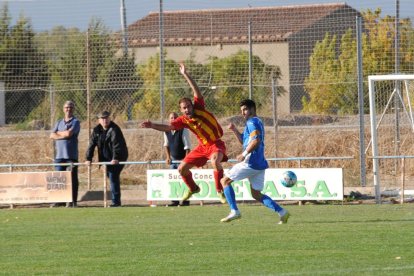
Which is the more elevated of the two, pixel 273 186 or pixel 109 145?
pixel 109 145

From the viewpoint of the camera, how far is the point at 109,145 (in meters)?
21.9

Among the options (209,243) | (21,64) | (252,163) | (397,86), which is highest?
(21,64)

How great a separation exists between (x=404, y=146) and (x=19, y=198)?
896 cm

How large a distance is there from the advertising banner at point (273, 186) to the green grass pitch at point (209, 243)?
2012 mm

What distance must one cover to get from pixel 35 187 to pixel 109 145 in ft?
5.96

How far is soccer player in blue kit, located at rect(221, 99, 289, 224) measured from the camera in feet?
48.5

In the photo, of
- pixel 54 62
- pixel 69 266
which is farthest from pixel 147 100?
pixel 69 266

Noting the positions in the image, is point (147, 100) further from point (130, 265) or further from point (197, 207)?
point (130, 265)

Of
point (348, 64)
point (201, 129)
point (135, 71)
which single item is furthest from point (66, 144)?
point (348, 64)

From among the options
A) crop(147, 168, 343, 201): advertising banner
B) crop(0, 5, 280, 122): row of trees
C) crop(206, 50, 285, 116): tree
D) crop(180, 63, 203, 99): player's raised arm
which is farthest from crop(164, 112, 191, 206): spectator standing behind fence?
crop(206, 50, 285, 116): tree

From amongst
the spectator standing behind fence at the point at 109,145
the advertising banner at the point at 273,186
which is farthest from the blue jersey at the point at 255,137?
the spectator standing behind fence at the point at 109,145

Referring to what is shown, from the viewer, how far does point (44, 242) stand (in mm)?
13148

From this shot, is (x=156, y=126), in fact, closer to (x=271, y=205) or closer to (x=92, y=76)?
(x=271, y=205)

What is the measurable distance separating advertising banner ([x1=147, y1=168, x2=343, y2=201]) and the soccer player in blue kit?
15.6ft
